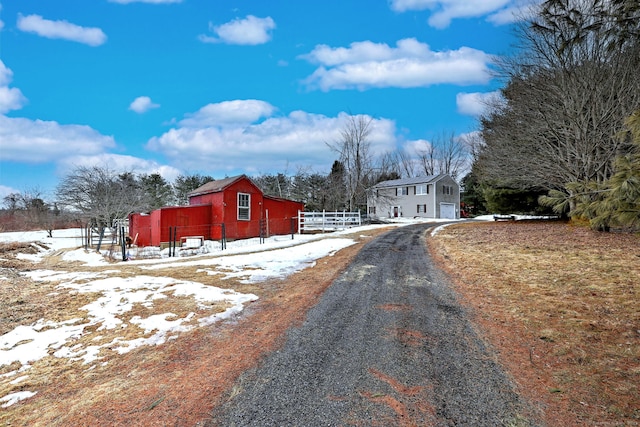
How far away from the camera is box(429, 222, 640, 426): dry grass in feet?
9.39

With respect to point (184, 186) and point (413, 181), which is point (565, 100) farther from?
point (184, 186)

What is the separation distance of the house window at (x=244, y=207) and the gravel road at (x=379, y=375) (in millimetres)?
15014

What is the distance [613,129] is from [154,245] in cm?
2158

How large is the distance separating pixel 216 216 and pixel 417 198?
25.7 meters

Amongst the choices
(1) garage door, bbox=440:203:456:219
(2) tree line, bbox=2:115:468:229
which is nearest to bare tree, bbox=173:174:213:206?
(2) tree line, bbox=2:115:468:229

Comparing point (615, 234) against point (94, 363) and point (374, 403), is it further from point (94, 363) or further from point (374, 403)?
point (94, 363)

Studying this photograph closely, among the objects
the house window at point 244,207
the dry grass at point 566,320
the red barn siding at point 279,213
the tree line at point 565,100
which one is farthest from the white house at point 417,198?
the dry grass at point 566,320

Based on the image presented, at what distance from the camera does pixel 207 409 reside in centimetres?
281

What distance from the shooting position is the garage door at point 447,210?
3794cm

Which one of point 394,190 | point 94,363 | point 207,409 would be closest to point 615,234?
point 207,409

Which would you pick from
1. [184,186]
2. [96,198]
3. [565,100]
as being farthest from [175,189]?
[565,100]

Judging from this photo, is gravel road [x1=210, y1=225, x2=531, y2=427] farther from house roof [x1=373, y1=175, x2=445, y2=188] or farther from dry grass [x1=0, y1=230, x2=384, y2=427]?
house roof [x1=373, y1=175, x2=445, y2=188]

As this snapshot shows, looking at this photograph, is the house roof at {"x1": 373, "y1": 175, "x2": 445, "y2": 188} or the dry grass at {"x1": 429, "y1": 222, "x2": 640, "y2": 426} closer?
the dry grass at {"x1": 429, "y1": 222, "x2": 640, "y2": 426}

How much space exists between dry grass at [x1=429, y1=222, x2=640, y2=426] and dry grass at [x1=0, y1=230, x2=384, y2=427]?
269 centimetres
